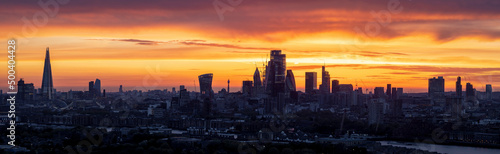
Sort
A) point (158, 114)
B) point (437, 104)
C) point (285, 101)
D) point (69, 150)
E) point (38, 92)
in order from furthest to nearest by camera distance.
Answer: point (38, 92), point (437, 104), point (285, 101), point (158, 114), point (69, 150)

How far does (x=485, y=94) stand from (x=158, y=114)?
5004 cm

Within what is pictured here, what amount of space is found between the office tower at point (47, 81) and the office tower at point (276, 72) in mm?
20845

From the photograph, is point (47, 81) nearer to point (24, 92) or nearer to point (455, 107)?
point (24, 92)

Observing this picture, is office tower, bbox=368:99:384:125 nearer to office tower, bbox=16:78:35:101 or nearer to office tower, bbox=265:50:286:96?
office tower, bbox=265:50:286:96

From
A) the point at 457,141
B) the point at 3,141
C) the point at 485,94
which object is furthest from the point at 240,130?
the point at 485,94

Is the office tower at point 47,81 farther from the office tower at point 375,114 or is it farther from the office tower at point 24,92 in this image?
the office tower at point 375,114

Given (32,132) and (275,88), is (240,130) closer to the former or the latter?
(32,132)

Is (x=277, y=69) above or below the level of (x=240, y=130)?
above

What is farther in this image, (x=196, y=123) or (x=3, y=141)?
(x=196, y=123)

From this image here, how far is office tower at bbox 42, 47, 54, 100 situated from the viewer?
69.3m

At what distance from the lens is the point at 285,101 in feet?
227

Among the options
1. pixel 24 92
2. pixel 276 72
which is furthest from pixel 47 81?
pixel 276 72

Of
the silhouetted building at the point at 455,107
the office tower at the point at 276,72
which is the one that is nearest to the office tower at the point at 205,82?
the office tower at the point at 276,72

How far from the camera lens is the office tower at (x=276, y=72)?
70.8 m
